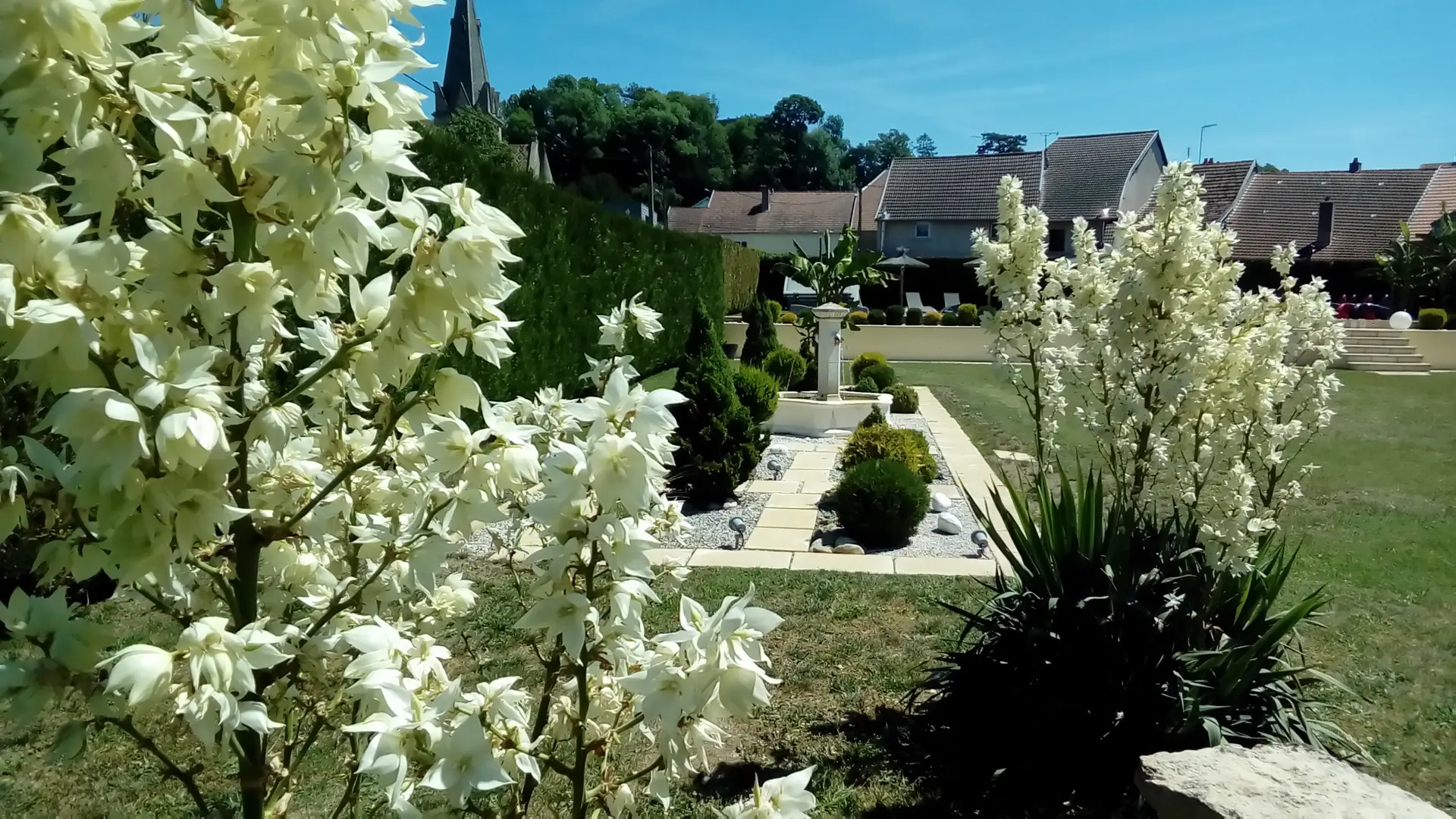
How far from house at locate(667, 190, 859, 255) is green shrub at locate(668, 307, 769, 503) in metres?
41.7

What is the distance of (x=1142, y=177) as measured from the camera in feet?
130

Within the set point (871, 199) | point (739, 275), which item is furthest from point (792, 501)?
point (871, 199)

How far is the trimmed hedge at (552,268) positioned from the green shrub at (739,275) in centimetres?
861

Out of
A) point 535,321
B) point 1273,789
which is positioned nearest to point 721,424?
point 535,321

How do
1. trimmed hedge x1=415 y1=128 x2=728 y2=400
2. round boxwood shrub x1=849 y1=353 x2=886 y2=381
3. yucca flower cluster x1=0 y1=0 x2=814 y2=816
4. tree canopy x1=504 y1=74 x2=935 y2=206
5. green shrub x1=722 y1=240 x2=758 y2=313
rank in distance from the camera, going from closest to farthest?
yucca flower cluster x1=0 y1=0 x2=814 y2=816
trimmed hedge x1=415 y1=128 x2=728 y2=400
round boxwood shrub x1=849 y1=353 x2=886 y2=381
green shrub x1=722 y1=240 x2=758 y2=313
tree canopy x1=504 y1=74 x2=935 y2=206

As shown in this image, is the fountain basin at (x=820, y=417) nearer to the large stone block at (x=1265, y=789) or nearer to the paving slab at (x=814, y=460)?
the paving slab at (x=814, y=460)

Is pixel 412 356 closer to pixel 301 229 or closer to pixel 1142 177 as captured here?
pixel 301 229

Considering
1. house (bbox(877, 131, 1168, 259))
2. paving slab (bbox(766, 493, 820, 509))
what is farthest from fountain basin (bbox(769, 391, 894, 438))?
house (bbox(877, 131, 1168, 259))

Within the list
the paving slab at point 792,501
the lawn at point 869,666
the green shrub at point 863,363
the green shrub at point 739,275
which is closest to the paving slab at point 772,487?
the paving slab at point 792,501

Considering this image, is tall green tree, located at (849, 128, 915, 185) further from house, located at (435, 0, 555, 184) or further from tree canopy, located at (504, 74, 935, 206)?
house, located at (435, 0, 555, 184)

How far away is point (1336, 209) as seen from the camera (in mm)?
35688

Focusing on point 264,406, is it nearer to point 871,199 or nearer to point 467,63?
point 467,63

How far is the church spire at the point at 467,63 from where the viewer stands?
132 ft

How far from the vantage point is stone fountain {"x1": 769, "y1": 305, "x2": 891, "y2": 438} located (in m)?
11.7
